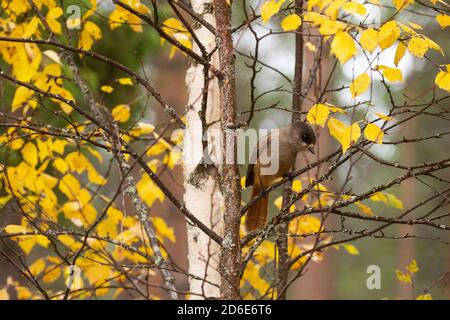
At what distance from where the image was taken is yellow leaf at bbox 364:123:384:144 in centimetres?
231

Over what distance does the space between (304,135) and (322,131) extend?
7335mm

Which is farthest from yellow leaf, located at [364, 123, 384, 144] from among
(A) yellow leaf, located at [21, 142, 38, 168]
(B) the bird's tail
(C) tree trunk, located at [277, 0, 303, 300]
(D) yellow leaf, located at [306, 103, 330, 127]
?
(A) yellow leaf, located at [21, 142, 38, 168]

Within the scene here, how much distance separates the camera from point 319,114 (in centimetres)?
245

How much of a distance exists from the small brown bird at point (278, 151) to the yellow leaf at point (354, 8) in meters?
2.21

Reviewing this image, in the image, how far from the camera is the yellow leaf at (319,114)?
244 centimetres

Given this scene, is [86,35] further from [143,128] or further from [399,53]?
[399,53]

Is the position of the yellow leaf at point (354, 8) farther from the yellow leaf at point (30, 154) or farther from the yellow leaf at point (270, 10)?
the yellow leaf at point (30, 154)

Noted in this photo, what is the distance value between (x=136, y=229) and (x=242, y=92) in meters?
11.2

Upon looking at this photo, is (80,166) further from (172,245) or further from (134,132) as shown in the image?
(172,245)

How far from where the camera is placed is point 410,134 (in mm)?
13297

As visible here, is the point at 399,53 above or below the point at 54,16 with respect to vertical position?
below

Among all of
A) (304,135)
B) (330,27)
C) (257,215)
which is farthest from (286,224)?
(330,27)

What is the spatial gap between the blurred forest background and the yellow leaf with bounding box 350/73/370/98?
0.76 meters
